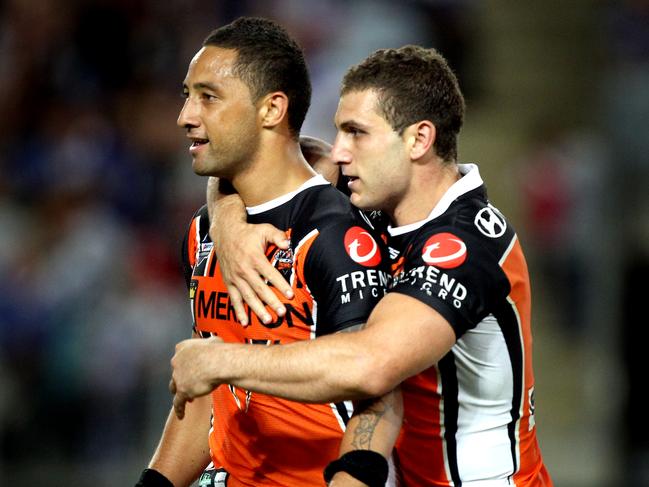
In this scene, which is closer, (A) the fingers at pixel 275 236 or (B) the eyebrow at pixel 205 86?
(A) the fingers at pixel 275 236

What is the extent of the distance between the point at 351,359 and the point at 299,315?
0.44m

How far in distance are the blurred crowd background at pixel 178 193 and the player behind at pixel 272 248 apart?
3.99 m

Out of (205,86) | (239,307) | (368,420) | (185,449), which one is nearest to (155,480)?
(185,449)

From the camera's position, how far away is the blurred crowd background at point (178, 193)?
815cm

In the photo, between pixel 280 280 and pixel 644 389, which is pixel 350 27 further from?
pixel 280 280

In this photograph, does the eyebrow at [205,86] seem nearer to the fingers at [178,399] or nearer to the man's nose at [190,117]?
the man's nose at [190,117]

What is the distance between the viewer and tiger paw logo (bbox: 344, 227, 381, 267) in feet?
12.5

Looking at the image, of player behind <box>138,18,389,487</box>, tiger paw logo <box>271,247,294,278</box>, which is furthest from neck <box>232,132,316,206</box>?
tiger paw logo <box>271,247,294,278</box>

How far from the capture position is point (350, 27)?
10.2 meters

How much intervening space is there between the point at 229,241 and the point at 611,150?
417cm

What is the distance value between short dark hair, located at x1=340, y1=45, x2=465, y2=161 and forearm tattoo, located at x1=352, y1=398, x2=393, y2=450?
0.87 metres

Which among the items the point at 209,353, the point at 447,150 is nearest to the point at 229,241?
the point at 209,353

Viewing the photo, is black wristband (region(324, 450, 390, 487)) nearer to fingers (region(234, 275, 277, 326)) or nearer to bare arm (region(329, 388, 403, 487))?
bare arm (region(329, 388, 403, 487))

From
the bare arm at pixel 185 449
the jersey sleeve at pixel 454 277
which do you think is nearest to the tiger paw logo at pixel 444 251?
the jersey sleeve at pixel 454 277
